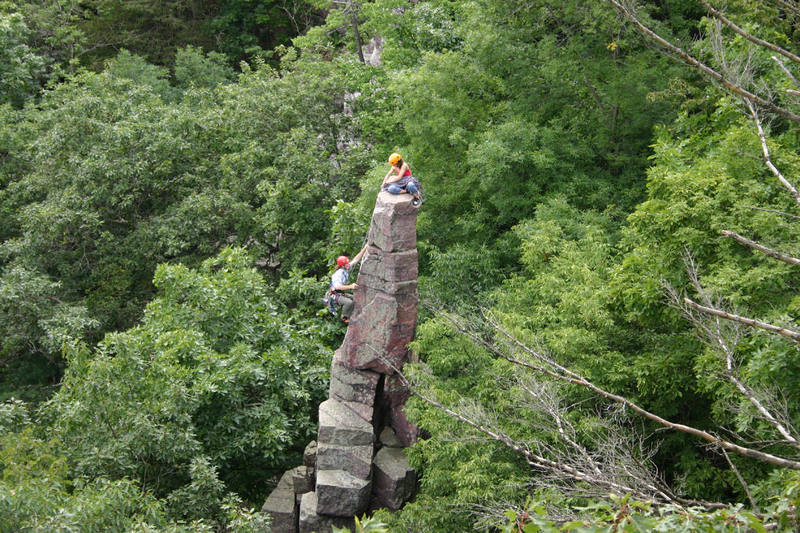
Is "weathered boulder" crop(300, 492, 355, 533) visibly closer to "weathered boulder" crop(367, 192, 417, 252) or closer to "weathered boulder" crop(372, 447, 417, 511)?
"weathered boulder" crop(372, 447, 417, 511)

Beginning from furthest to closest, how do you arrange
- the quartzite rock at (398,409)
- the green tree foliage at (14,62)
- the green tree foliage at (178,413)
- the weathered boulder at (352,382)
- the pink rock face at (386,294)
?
1. the green tree foliage at (14,62)
2. the quartzite rock at (398,409)
3. the weathered boulder at (352,382)
4. the pink rock face at (386,294)
5. the green tree foliage at (178,413)

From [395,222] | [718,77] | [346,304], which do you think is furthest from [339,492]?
[718,77]

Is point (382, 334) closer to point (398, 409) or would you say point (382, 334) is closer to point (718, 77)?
point (398, 409)

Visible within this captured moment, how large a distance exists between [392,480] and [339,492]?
41.0 inches

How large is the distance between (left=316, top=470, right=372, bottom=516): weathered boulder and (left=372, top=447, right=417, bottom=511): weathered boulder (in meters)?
0.30

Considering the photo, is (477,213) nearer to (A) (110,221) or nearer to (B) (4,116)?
(A) (110,221)

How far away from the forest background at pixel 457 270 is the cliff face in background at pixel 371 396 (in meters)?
0.90

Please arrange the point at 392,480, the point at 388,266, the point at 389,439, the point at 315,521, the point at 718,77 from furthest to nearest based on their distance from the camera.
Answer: the point at 389,439 → the point at 315,521 → the point at 392,480 → the point at 388,266 → the point at 718,77

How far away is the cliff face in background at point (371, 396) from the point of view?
1342cm

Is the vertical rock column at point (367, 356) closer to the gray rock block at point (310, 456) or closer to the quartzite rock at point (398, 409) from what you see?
the quartzite rock at point (398, 409)

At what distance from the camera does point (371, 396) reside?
47.5 ft

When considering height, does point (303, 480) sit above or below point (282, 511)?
above

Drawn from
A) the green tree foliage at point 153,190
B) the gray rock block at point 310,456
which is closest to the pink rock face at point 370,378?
the gray rock block at point 310,456

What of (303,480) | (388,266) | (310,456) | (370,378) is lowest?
(303,480)
